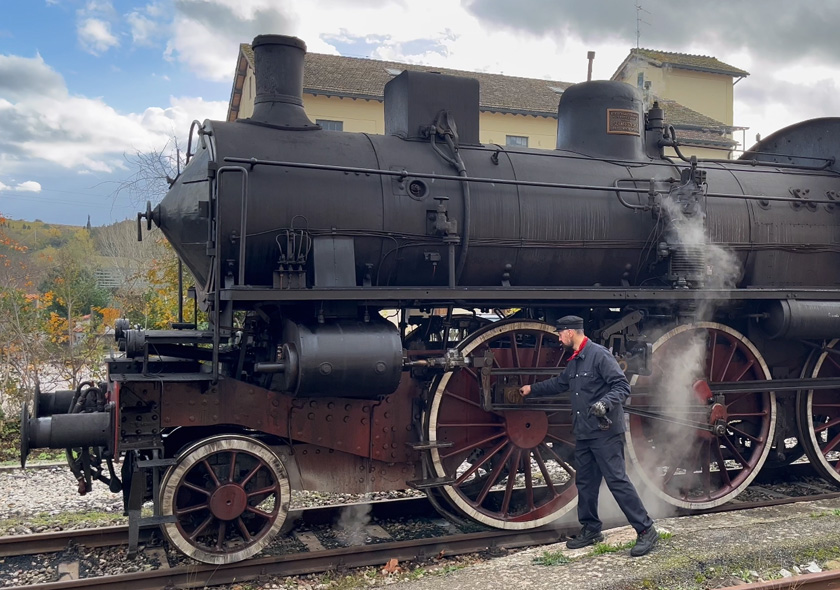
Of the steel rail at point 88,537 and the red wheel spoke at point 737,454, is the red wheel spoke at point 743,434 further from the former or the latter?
the steel rail at point 88,537

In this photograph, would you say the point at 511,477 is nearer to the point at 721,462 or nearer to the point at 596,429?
the point at 596,429

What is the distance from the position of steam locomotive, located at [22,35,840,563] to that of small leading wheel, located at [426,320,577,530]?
3 centimetres

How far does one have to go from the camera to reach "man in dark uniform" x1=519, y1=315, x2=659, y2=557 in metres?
5.62

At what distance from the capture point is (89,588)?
201 inches

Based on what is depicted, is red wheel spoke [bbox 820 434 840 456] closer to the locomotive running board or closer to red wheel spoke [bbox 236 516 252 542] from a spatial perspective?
the locomotive running board

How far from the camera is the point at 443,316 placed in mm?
6828

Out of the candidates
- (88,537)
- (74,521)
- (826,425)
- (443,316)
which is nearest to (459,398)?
(443,316)

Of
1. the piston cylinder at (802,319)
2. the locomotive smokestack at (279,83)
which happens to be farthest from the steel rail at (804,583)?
the locomotive smokestack at (279,83)

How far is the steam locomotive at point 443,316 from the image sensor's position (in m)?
5.64

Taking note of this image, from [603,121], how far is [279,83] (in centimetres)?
347

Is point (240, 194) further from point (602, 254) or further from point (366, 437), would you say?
point (602, 254)

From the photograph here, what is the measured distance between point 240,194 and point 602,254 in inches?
139

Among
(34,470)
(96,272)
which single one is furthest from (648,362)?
(96,272)

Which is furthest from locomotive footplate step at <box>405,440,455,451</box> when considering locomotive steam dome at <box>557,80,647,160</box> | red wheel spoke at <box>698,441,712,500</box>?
locomotive steam dome at <box>557,80,647,160</box>
